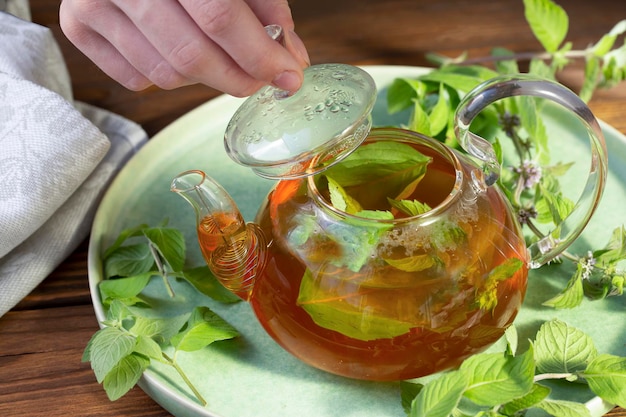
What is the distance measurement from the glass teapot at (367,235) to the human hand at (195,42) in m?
0.04

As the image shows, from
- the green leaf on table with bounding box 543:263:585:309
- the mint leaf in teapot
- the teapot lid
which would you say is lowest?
the green leaf on table with bounding box 543:263:585:309

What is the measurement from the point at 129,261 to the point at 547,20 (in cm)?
60

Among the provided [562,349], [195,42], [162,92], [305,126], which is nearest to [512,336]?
[562,349]

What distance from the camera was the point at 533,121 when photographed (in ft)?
2.96

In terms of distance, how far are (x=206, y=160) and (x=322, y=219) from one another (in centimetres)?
36

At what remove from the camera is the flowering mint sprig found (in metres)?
0.77

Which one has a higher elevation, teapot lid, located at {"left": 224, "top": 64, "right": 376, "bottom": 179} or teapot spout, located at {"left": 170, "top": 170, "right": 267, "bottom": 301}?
teapot lid, located at {"left": 224, "top": 64, "right": 376, "bottom": 179}

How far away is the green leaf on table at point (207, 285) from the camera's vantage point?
0.79m

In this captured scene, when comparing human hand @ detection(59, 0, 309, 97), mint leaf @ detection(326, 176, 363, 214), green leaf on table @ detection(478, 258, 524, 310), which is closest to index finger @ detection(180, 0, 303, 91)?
human hand @ detection(59, 0, 309, 97)

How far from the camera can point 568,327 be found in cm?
70

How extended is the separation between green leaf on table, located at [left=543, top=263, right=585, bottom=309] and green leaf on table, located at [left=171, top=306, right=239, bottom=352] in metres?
0.30

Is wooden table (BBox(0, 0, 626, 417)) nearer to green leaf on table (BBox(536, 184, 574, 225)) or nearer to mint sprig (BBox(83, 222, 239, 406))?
mint sprig (BBox(83, 222, 239, 406))

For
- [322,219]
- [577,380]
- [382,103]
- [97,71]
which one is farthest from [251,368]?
[97,71]

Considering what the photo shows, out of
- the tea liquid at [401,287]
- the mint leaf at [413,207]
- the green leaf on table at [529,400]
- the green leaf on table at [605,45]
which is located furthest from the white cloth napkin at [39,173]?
the green leaf on table at [605,45]
